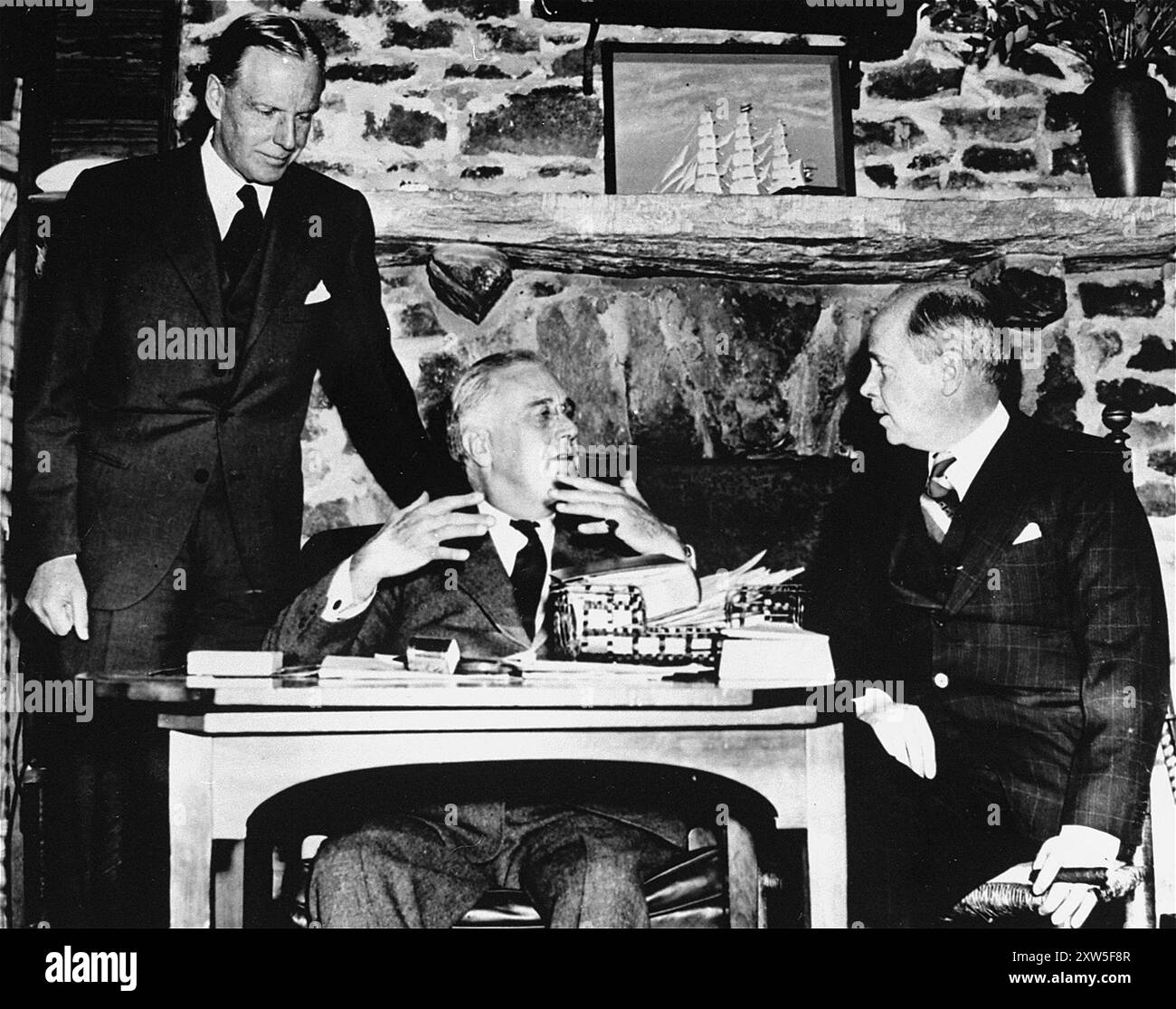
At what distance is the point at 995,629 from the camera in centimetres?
312

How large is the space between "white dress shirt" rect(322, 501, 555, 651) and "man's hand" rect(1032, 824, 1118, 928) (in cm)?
121

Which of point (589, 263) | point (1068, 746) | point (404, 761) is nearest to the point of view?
point (404, 761)

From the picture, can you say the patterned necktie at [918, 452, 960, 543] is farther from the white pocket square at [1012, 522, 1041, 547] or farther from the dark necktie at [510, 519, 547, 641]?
the dark necktie at [510, 519, 547, 641]

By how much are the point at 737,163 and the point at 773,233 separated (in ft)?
0.92

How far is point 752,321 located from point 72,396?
1629 millimetres

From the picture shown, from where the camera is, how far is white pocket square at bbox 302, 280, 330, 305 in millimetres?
3258

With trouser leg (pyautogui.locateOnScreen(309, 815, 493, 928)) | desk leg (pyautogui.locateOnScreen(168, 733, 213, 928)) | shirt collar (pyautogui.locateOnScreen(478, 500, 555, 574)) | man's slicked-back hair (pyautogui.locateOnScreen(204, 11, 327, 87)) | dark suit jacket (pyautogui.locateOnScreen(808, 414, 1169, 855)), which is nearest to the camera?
desk leg (pyautogui.locateOnScreen(168, 733, 213, 928))

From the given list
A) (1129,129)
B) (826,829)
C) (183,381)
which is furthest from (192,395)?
(1129,129)

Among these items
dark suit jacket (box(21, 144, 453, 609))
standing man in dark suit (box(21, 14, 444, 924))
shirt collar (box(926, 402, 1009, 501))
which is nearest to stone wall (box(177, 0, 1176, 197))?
standing man in dark suit (box(21, 14, 444, 924))

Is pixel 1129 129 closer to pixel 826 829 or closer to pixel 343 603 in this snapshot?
pixel 826 829

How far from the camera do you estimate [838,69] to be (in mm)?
3555
